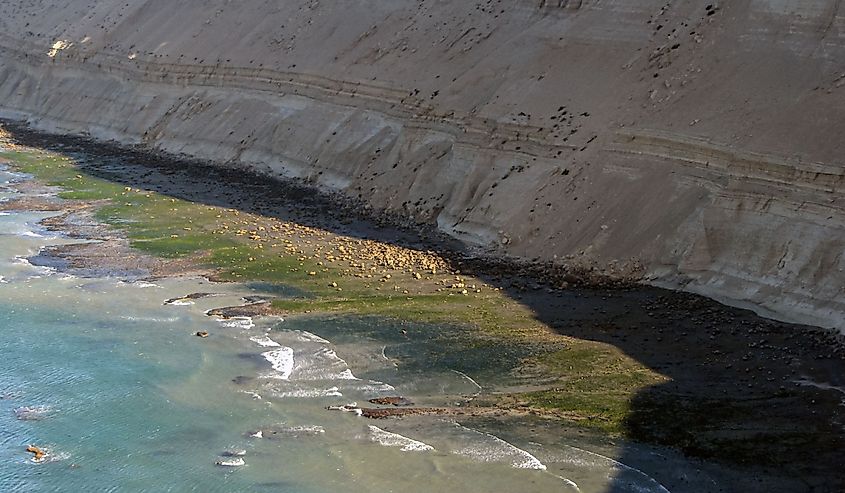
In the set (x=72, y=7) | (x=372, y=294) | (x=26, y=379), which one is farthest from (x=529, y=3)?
(x=72, y=7)

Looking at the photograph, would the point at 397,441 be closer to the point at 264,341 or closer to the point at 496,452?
the point at 496,452

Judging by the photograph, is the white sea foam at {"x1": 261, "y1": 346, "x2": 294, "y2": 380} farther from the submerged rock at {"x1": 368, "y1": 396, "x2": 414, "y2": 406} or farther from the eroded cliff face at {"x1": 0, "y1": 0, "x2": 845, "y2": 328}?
the eroded cliff face at {"x1": 0, "y1": 0, "x2": 845, "y2": 328}

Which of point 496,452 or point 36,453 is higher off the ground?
point 36,453

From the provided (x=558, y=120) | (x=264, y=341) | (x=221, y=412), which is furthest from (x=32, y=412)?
(x=558, y=120)

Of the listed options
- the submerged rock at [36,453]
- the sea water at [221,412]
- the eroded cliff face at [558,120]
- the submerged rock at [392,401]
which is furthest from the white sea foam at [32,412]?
the eroded cliff face at [558,120]

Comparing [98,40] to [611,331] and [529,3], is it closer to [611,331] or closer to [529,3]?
[529,3]

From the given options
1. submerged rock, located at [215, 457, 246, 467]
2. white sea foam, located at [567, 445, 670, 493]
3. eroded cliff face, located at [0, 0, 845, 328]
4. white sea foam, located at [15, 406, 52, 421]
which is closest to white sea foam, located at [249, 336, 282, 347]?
white sea foam, located at [15, 406, 52, 421]

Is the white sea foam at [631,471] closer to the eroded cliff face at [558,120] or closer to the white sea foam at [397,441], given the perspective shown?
the white sea foam at [397,441]
